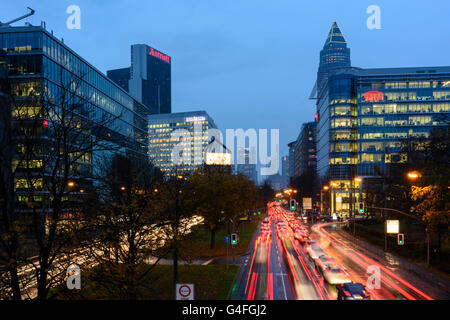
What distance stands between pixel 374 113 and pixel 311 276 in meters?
94.5

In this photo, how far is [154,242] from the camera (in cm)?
1756

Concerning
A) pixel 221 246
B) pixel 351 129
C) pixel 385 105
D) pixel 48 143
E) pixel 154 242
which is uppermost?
pixel 385 105

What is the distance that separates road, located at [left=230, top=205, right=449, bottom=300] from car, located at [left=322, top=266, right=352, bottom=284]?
265 millimetres

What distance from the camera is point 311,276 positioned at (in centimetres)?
2891

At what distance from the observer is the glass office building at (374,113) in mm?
107812

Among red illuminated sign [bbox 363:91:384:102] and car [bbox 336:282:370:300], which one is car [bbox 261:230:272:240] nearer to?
car [bbox 336:282:370:300]

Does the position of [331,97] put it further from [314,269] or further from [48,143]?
[48,143]

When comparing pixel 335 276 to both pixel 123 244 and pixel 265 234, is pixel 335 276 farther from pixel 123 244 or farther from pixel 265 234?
pixel 265 234

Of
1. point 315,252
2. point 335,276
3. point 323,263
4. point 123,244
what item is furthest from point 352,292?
point 315,252

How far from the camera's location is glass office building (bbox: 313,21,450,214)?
108 metres

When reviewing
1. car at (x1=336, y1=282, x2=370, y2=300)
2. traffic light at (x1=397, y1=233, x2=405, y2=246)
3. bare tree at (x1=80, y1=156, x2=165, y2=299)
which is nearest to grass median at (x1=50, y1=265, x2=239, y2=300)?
bare tree at (x1=80, y1=156, x2=165, y2=299)

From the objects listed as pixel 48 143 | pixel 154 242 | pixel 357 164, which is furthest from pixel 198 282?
pixel 357 164
